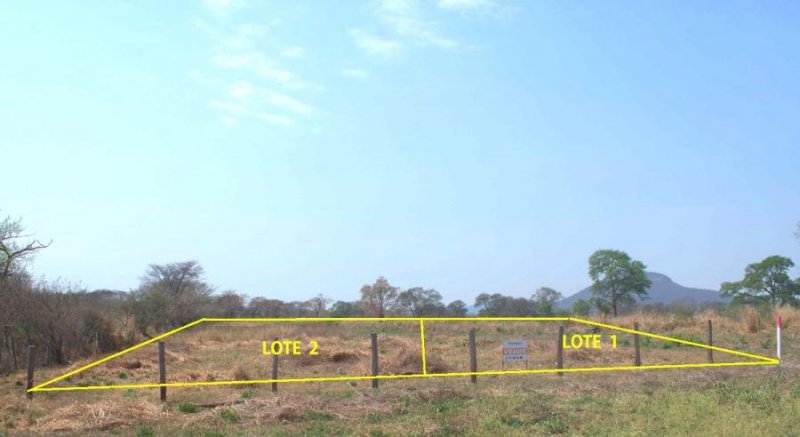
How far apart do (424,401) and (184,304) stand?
116ft

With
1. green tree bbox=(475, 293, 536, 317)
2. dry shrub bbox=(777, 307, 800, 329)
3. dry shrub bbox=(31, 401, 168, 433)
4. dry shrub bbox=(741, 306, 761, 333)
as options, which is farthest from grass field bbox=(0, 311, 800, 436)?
green tree bbox=(475, 293, 536, 317)

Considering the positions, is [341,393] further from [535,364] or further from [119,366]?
[119,366]

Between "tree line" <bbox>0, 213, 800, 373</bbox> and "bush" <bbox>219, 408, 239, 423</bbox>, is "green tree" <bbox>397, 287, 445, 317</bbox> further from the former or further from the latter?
"bush" <bbox>219, 408, 239, 423</bbox>

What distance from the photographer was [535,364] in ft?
70.3

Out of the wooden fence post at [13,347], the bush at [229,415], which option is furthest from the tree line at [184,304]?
the bush at [229,415]

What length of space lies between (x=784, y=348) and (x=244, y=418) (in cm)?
2083

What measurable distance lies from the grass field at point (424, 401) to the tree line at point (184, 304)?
3460 mm

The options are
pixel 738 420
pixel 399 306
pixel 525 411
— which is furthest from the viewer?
pixel 399 306

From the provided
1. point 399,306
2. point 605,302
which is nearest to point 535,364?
point 605,302

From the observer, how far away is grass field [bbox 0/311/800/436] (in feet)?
36.9

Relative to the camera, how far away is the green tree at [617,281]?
2288 inches

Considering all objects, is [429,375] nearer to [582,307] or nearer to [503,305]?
A: [582,307]

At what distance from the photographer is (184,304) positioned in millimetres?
46344

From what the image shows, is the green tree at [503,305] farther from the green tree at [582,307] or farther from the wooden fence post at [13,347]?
the wooden fence post at [13,347]
